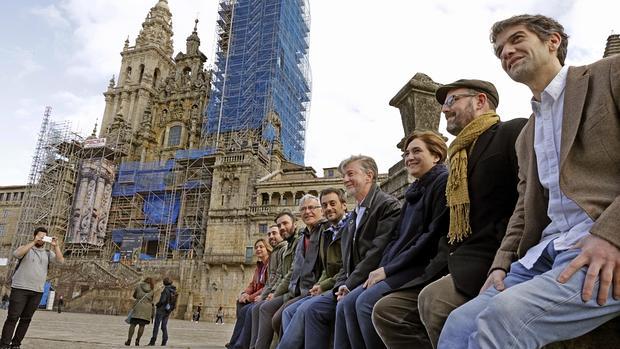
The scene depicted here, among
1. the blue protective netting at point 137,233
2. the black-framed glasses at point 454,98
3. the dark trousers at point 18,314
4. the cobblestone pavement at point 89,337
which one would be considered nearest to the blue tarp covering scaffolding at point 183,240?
the blue protective netting at point 137,233

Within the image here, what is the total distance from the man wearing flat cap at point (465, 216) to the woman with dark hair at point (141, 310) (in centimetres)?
697

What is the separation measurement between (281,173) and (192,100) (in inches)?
533

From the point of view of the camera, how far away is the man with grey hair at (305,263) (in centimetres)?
487

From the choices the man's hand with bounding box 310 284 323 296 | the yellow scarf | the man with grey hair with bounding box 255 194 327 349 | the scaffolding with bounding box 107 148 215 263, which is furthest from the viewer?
the scaffolding with bounding box 107 148 215 263

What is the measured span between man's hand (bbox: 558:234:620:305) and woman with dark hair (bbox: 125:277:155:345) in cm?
826

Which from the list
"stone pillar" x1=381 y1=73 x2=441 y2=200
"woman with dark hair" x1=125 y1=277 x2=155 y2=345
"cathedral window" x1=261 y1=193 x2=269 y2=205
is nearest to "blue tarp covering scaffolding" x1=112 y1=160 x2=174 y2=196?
"cathedral window" x1=261 y1=193 x2=269 y2=205

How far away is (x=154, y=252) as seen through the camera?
39188 mm

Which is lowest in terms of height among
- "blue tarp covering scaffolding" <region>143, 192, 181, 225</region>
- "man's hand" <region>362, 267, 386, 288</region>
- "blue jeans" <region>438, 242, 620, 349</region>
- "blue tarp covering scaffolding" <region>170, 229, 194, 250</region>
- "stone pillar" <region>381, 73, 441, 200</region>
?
Result: "blue jeans" <region>438, 242, 620, 349</region>

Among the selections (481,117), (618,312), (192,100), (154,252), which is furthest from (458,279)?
(192,100)

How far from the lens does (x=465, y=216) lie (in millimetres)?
2607

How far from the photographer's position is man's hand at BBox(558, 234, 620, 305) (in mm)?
1580

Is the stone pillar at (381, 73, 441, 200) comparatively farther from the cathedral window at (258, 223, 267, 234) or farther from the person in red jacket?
the cathedral window at (258, 223, 267, 234)

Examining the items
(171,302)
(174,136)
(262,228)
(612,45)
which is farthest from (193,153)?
(612,45)

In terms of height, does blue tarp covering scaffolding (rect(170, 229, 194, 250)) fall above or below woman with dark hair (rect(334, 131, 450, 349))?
above
